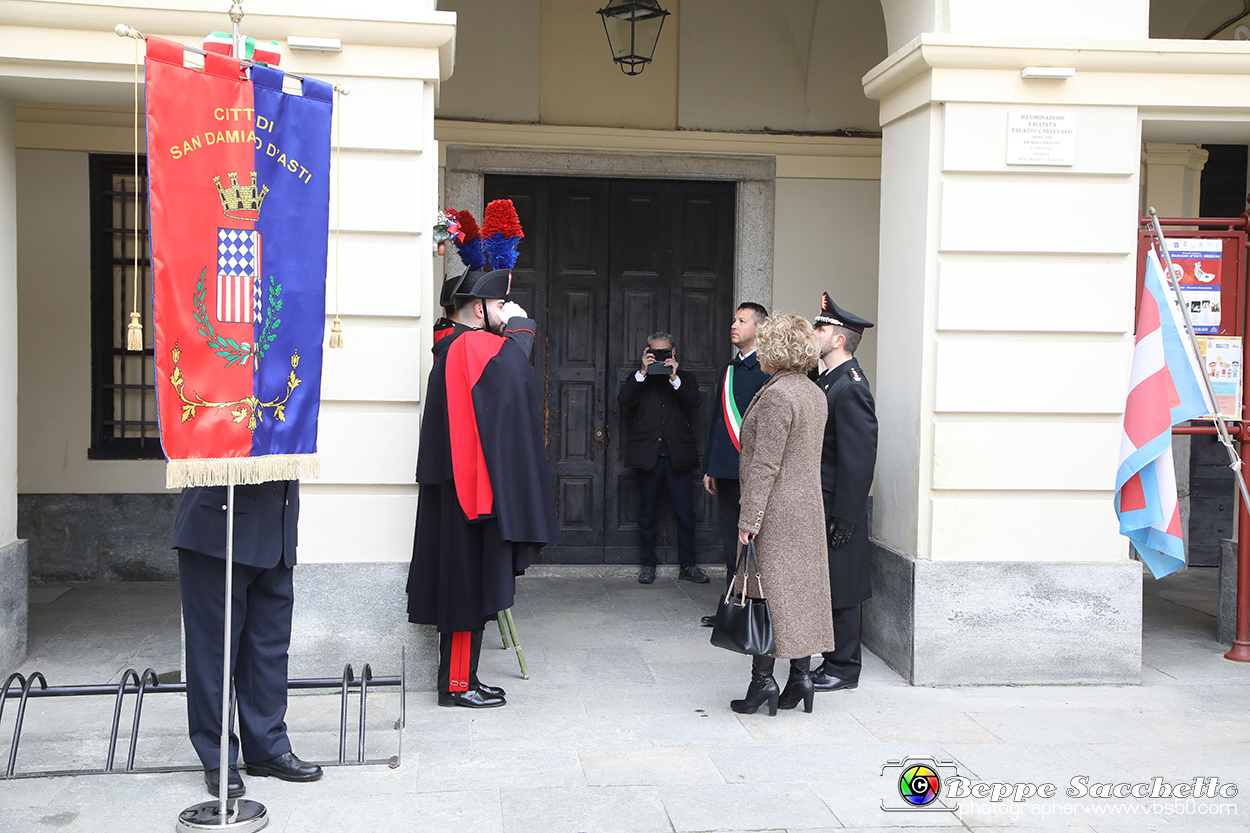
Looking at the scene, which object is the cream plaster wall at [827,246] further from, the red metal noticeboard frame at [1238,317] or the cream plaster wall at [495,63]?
the red metal noticeboard frame at [1238,317]

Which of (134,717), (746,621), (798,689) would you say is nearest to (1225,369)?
(798,689)

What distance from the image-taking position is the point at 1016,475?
551 cm

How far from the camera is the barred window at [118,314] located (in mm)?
7656

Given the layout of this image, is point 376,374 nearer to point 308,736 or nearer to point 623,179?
point 308,736

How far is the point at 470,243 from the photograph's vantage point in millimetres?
5234

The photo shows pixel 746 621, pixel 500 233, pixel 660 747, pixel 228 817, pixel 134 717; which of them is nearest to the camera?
pixel 228 817

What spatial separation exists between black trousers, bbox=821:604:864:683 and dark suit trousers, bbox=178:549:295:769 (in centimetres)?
272

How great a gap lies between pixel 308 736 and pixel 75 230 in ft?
15.8

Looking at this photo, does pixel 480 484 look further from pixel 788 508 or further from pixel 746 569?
pixel 788 508

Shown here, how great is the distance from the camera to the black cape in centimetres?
483

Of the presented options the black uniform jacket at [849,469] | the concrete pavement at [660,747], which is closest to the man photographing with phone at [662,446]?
the concrete pavement at [660,747]

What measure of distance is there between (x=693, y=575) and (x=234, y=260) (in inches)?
198

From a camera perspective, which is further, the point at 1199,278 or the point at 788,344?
the point at 1199,278

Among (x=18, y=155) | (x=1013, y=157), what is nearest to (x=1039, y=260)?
(x=1013, y=157)
